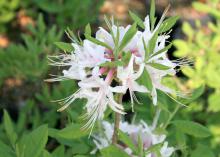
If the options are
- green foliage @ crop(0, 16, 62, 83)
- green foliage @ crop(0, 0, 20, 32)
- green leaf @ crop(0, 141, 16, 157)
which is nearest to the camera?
green leaf @ crop(0, 141, 16, 157)

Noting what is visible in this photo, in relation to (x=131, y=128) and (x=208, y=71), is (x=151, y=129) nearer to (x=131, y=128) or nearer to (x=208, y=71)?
(x=131, y=128)

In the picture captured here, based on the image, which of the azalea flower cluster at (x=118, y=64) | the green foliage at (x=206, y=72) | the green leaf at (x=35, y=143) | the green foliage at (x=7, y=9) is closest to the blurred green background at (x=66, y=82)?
the green foliage at (x=206, y=72)

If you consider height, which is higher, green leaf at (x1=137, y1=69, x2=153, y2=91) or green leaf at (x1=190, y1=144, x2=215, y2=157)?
green leaf at (x1=137, y1=69, x2=153, y2=91)

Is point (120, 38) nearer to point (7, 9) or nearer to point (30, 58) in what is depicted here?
point (30, 58)

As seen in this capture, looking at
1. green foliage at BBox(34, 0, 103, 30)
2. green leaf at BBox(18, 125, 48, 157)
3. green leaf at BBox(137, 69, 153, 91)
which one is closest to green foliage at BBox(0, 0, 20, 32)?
green foliage at BBox(34, 0, 103, 30)

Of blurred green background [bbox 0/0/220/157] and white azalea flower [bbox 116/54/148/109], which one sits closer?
white azalea flower [bbox 116/54/148/109]

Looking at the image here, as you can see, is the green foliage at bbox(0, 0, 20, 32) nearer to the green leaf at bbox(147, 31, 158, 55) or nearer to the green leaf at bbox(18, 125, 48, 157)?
the green leaf at bbox(18, 125, 48, 157)
